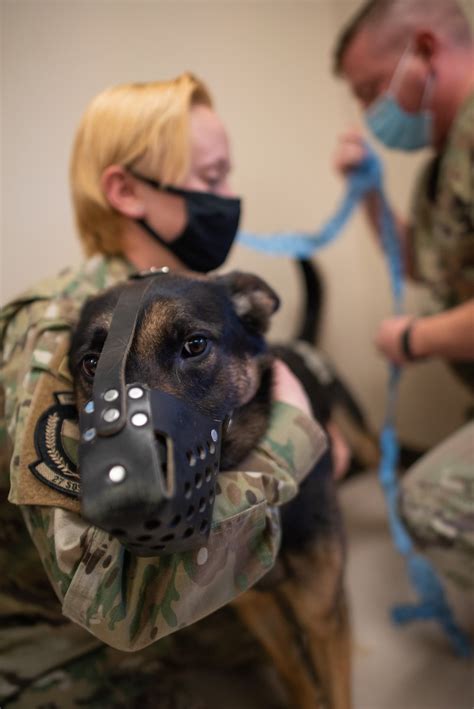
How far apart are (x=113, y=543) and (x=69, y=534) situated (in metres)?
0.06

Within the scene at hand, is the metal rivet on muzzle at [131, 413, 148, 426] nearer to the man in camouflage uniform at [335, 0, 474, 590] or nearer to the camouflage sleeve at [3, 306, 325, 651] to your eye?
the camouflage sleeve at [3, 306, 325, 651]

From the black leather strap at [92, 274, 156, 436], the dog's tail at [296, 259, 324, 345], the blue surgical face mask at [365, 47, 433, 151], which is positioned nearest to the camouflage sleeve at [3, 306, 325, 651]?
the black leather strap at [92, 274, 156, 436]

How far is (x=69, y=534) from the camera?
68 centimetres

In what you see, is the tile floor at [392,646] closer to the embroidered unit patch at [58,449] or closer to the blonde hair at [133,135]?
the embroidered unit patch at [58,449]

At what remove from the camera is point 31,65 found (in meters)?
1.12

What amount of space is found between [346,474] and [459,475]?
1.14 m

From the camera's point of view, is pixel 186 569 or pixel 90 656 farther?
pixel 90 656

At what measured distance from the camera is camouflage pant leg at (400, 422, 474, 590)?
1240 mm

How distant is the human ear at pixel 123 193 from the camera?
115 centimetres

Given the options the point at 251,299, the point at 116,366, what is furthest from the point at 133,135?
the point at 116,366

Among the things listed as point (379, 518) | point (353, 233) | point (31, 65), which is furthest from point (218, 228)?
point (379, 518)

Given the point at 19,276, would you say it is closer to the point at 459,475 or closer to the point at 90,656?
the point at 90,656

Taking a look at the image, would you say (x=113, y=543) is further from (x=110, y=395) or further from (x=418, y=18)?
(x=418, y=18)

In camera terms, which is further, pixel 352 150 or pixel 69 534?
pixel 352 150
